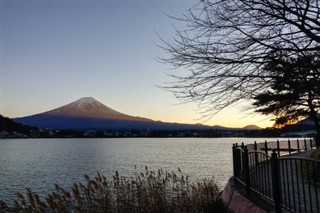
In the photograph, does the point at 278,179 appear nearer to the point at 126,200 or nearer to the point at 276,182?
the point at 276,182

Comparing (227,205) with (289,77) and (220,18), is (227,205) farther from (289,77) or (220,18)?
(220,18)

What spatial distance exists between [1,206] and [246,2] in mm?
8351

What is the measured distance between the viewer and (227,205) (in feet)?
35.9

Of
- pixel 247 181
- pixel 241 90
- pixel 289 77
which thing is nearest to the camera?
pixel 289 77

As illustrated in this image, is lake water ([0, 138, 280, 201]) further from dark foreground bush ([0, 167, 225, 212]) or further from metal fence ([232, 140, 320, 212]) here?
metal fence ([232, 140, 320, 212])

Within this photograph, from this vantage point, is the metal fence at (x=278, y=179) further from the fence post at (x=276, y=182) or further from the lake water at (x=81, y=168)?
the lake water at (x=81, y=168)

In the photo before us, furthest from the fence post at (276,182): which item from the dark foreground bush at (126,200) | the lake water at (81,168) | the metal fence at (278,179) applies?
the lake water at (81,168)

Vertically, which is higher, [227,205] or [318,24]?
[318,24]

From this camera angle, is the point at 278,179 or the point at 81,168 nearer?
the point at 278,179

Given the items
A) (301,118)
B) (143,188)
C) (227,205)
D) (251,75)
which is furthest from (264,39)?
(301,118)

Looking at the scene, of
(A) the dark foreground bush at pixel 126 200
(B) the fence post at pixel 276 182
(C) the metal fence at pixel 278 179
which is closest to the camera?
(C) the metal fence at pixel 278 179

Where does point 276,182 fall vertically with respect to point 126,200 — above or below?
above

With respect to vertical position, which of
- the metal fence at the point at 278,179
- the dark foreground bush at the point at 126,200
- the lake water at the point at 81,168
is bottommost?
the lake water at the point at 81,168

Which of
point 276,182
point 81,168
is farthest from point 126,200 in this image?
point 81,168
